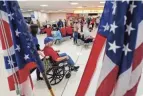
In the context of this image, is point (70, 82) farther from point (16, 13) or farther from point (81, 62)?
point (16, 13)

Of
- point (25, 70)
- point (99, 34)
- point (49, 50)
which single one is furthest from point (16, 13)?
point (49, 50)

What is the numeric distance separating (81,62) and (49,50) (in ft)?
6.79

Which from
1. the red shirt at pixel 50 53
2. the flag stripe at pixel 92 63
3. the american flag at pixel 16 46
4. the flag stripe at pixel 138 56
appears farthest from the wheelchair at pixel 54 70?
the flag stripe at pixel 138 56

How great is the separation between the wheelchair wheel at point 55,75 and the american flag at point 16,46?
2.52 meters

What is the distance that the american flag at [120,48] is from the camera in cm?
139

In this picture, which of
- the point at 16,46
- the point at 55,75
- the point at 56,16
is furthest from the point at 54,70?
the point at 56,16

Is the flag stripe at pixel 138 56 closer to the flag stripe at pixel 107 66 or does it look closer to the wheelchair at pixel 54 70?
the flag stripe at pixel 107 66

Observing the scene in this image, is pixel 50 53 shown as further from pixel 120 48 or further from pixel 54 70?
pixel 120 48

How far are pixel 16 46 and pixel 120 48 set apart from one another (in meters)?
0.92

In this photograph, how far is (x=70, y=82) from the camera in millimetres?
4594

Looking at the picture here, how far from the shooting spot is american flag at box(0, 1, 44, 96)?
5.55ft

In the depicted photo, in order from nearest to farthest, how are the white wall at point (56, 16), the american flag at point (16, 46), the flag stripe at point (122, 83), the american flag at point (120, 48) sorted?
1. the american flag at point (120, 48)
2. the flag stripe at point (122, 83)
3. the american flag at point (16, 46)
4. the white wall at point (56, 16)

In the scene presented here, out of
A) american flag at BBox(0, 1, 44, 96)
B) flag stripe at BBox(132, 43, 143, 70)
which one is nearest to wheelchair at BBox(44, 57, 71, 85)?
american flag at BBox(0, 1, 44, 96)

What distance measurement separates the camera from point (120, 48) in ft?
4.74
